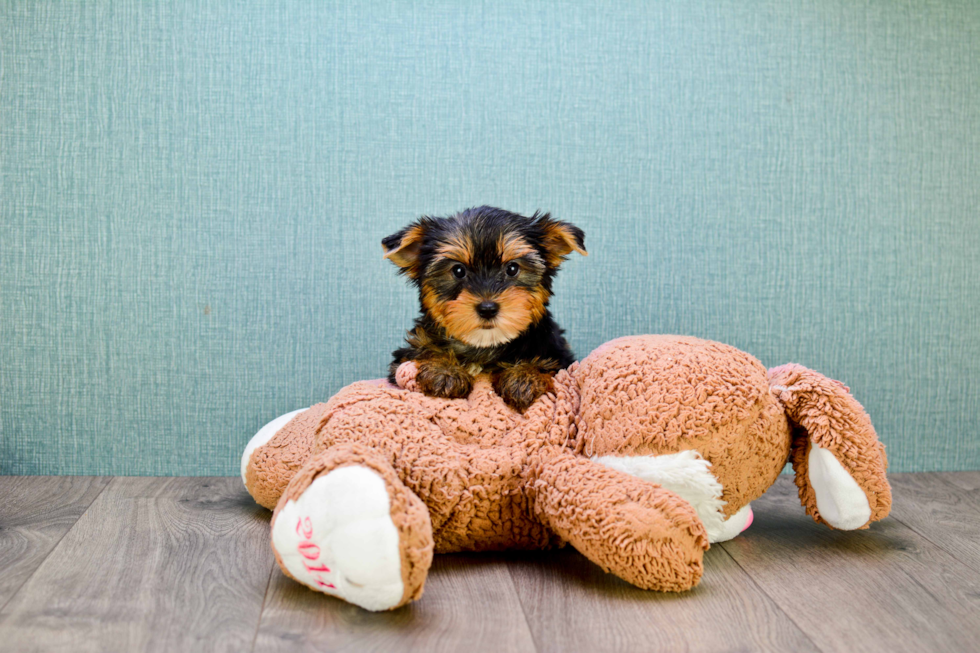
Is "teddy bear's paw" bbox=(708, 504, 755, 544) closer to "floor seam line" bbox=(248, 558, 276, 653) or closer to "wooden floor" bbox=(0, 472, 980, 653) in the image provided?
"wooden floor" bbox=(0, 472, 980, 653)

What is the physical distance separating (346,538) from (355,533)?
0.8 inches

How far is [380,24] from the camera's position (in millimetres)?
2273

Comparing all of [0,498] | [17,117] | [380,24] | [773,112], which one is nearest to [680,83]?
[773,112]

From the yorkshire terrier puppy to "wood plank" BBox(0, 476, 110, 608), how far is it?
2.78ft

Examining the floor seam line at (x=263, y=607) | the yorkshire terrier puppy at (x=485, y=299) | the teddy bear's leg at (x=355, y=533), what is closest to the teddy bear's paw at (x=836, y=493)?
the yorkshire terrier puppy at (x=485, y=299)

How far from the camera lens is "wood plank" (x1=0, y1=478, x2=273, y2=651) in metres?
1.27

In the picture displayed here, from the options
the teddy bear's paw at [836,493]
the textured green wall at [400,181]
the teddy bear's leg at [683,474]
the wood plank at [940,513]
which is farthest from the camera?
the textured green wall at [400,181]

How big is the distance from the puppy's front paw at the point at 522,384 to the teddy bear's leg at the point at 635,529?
0.89 ft

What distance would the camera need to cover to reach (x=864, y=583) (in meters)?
1.53

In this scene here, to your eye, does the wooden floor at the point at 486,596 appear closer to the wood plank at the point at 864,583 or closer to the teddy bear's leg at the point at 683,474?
the wood plank at the point at 864,583

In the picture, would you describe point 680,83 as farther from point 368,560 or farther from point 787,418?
point 368,560

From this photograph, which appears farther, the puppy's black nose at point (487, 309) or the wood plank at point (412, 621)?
the puppy's black nose at point (487, 309)

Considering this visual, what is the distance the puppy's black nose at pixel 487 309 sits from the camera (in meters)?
1.60

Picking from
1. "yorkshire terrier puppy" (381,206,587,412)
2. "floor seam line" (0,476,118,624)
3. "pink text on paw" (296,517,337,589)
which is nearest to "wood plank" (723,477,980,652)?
"yorkshire terrier puppy" (381,206,587,412)
